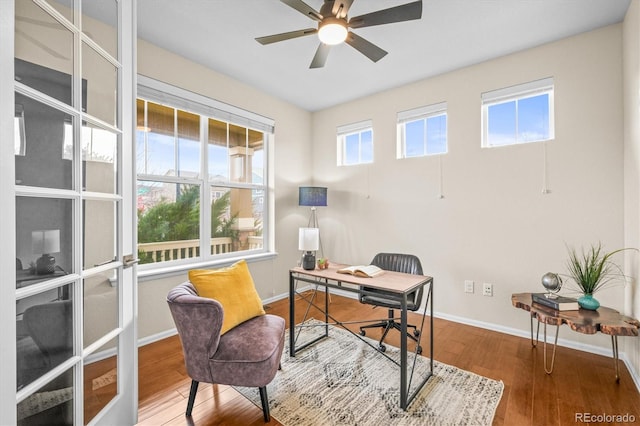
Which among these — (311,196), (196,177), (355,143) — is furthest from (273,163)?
(355,143)

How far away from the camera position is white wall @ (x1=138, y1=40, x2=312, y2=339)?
2721 millimetres

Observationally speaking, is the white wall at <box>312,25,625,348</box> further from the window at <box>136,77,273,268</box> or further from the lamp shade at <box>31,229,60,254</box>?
the lamp shade at <box>31,229,60,254</box>

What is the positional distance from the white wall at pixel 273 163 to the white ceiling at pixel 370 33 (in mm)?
152

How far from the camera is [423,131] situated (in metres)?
3.49

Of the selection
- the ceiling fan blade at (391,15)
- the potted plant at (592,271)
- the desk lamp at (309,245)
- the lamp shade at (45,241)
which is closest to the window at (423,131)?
the potted plant at (592,271)

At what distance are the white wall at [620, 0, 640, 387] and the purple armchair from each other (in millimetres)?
2564

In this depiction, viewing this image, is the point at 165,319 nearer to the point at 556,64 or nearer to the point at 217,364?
the point at 217,364

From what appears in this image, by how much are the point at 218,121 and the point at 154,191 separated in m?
1.12

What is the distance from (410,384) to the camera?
194 centimetres

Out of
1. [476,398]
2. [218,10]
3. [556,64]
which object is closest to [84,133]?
[218,10]

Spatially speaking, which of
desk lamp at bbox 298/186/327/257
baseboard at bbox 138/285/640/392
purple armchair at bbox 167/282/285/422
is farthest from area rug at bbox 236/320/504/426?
desk lamp at bbox 298/186/327/257

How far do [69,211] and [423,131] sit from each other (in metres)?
3.39

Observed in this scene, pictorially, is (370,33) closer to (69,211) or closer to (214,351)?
(69,211)

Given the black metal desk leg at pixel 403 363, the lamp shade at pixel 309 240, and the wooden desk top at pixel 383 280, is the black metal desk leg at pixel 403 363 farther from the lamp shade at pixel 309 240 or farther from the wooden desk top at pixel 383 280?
the lamp shade at pixel 309 240
